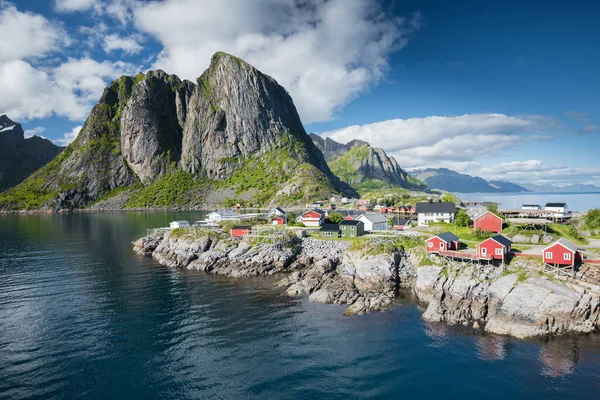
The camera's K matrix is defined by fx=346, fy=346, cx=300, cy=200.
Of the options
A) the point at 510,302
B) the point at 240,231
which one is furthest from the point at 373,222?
the point at 510,302

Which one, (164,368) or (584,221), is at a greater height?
(584,221)

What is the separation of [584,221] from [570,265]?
4159cm

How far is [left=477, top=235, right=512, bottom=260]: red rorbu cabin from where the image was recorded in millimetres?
49591

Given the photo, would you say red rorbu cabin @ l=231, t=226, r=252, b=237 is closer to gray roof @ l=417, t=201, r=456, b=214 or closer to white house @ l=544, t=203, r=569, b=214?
gray roof @ l=417, t=201, r=456, b=214

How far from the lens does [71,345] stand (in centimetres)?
3747

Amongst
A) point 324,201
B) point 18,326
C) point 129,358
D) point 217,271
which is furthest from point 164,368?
point 324,201

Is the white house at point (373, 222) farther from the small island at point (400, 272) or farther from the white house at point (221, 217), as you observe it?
the white house at point (221, 217)

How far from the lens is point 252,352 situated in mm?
35656

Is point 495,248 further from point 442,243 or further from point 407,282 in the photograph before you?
point 407,282

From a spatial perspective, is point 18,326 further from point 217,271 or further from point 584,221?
point 584,221

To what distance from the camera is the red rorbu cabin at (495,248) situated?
163 feet

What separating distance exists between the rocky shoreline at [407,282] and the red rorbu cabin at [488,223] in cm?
2163

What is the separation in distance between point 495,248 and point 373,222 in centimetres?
3406

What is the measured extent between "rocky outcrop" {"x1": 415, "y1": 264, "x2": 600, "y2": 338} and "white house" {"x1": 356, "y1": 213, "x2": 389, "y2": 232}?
1253 inches
